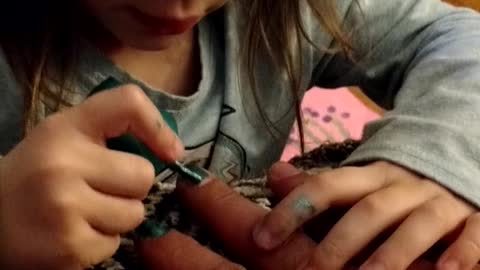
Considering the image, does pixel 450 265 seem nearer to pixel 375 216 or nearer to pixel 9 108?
pixel 375 216

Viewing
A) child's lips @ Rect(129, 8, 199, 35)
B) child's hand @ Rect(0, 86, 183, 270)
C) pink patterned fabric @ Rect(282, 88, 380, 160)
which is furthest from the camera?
pink patterned fabric @ Rect(282, 88, 380, 160)

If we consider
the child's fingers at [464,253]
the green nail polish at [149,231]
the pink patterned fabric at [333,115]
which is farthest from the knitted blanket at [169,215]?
the pink patterned fabric at [333,115]

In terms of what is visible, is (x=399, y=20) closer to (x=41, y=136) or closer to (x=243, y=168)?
(x=243, y=168)

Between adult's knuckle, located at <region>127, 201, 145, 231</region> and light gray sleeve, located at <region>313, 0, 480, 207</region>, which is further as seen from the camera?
light gray sleeve, located at <region>313, 0, 480, 207</region>

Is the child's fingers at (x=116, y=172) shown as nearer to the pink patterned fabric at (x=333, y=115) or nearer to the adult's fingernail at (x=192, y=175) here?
the adult's fingernail at (x=192, y=175)

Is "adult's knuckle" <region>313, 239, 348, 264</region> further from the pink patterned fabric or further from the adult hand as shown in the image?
the pink patterned fabric

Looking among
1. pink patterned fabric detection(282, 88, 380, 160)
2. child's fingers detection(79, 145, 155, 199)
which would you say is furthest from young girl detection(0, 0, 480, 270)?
pink patterned fabric detection(282, 88, 380, 160)
